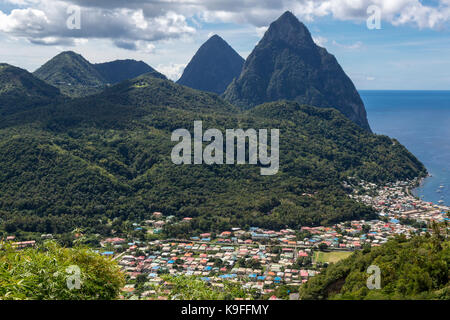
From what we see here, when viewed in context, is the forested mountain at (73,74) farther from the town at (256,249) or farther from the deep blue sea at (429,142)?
the town at (256,249)

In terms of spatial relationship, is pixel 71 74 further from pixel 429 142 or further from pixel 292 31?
pixel 429 142

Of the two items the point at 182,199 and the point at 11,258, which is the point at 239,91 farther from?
the point at 11,258

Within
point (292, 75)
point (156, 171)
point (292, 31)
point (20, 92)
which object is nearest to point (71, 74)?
point (20, 92)

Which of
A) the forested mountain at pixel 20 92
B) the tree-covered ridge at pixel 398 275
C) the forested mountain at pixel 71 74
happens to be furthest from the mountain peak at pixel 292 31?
the tree-covered ridge at pixel 398 275

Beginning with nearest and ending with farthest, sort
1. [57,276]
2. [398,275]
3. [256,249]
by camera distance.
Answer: [57,276], [398,275], [256,249]

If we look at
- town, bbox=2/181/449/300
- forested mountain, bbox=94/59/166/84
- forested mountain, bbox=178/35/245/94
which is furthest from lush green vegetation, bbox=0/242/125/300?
forested mountain, bbox=178/35/245/94

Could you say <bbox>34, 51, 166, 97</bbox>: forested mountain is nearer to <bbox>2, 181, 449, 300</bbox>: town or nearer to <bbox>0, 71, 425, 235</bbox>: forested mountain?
<bbox>0, 71, 425, 235</bbox>: forested mountain
